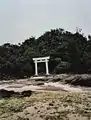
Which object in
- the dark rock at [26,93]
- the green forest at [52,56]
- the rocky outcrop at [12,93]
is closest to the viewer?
the dark rock at [26,93]

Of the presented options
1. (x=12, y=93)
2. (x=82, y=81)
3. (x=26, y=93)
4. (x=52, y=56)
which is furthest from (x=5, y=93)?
(x=52, y=56)

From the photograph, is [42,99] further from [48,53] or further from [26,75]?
[48,53]

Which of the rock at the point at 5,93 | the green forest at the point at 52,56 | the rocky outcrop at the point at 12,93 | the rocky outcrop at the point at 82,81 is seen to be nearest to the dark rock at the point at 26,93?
the rocky outcrop at the point at 12,93

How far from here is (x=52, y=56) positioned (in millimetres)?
38656

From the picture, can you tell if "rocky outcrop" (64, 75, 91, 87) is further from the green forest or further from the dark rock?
the green forest

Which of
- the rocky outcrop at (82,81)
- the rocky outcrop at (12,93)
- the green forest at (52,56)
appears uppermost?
the green forest at (52,56)

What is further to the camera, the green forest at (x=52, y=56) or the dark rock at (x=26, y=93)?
the green forest at (x=52, y=56)

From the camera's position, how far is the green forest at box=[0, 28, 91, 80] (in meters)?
36.4

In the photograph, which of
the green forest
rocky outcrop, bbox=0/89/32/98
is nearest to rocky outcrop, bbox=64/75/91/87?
rocky outcrop, bbox=0/89/32/98

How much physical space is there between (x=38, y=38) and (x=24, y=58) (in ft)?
27.8

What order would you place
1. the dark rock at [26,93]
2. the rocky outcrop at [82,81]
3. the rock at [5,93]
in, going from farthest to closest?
the rocky outcrop at [82,81], the rock at [5,93], the dark rock at [26,93]

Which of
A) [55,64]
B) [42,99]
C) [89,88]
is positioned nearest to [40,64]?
[55,64]

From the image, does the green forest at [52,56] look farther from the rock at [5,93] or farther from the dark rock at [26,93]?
the dark rock at [26,93]

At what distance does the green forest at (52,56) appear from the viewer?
3641cm
